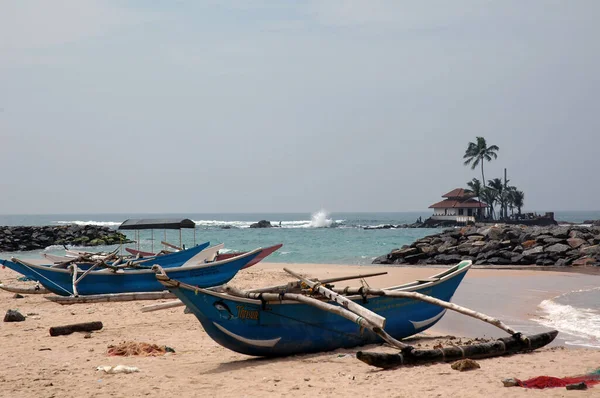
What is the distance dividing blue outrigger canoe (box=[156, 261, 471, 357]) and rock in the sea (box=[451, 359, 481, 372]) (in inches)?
64.5

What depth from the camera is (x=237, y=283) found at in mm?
19734

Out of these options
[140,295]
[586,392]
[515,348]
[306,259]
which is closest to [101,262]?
[140,295]

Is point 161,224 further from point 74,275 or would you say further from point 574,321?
point 574,321

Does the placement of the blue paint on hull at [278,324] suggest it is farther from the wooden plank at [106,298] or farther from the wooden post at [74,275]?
the wooden post at [74,275]

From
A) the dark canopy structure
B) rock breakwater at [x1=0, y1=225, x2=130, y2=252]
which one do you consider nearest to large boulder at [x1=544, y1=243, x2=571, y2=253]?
the dark canopy structure

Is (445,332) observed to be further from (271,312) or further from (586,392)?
(586,392)

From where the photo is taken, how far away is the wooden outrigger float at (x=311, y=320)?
7.93 metres

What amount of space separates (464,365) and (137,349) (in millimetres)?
4549

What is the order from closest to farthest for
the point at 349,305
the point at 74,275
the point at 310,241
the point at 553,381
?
the point at 553,381
the point at 349,305
the point at 74,275
the point at 310,241

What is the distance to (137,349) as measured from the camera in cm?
912

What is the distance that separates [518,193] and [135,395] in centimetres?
7609

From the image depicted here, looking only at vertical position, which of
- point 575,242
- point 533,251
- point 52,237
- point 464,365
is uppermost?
point 575,242

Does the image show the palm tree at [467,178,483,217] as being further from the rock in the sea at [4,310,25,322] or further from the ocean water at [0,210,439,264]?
the rock in the sea at [4,310,25,322]

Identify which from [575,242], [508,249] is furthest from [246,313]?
[575,242]
